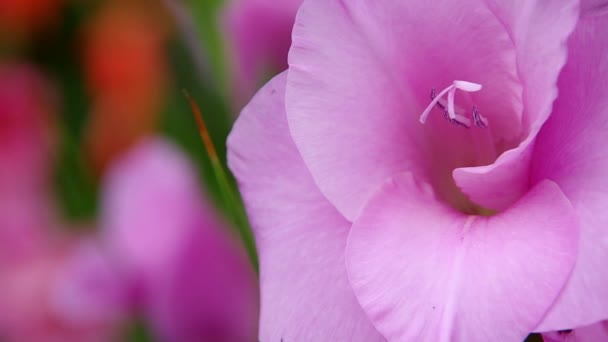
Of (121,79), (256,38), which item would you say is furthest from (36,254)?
(256,38)

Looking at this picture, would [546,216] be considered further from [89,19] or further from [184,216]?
[89,19]

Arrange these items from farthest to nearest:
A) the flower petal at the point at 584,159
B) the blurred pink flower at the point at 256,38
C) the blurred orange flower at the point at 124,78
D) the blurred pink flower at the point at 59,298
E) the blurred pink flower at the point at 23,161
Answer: the blurred orange flower at the point at 124,78 → the blurred pink flower at the point at 23,161 → the blurred pink flower at the point at 59,298 → the blurred pink flower at the point at 256,38 → the flower petal at the point at 584,159

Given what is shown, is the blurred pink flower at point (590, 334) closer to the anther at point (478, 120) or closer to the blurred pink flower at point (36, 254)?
the anther at point (478, 120)

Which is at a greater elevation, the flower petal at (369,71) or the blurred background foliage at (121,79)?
the flower petal at (369,71)

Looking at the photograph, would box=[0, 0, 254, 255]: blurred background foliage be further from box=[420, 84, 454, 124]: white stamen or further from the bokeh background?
box=[420, 84, 454, 124]: white stamen

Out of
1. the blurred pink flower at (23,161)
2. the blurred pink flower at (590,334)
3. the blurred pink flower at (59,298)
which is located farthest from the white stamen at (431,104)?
the blurred pink flower at (23,161)

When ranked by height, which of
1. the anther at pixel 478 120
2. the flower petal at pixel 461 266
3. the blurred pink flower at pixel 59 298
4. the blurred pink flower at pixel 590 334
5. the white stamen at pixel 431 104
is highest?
the white stamen at pixel 431 104

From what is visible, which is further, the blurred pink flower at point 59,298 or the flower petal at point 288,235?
the blurred pink flower at point 59,298
